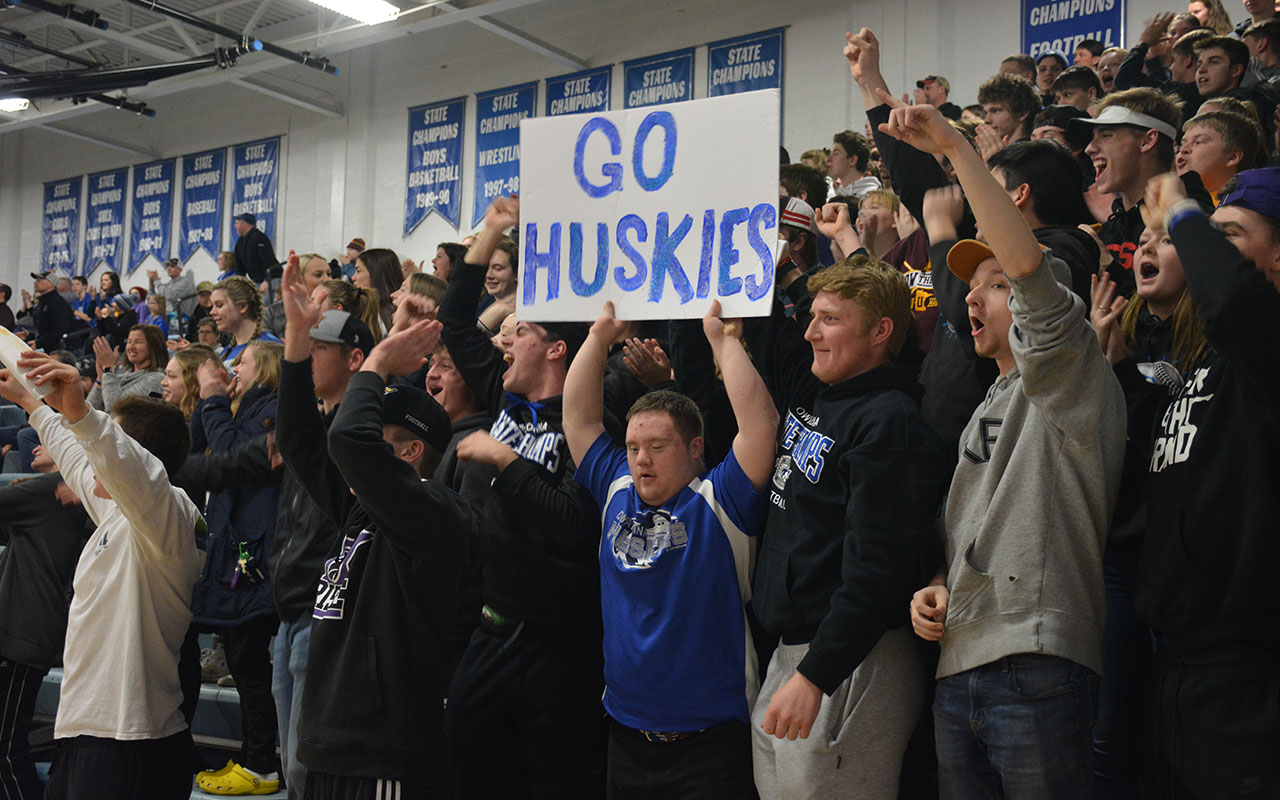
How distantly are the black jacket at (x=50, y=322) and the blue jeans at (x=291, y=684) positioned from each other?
44.4ft

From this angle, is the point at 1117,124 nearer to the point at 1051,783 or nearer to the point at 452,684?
the point at 1051,783

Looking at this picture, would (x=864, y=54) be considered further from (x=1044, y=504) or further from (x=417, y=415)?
(x=417, y=415)

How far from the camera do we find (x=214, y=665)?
545 centimetres

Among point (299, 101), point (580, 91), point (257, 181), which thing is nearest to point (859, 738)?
point (580, 91)

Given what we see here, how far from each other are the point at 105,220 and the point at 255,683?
1879 centimetres

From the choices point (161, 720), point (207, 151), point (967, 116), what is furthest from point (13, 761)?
point (207, 151)

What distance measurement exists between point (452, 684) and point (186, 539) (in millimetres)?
1283

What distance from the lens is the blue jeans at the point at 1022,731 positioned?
7.14 ft

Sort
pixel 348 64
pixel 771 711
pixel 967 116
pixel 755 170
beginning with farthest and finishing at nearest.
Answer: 1. pixel 348 64
2. pixel 967 116
3. pixel 755 170
4. pixel 771 711

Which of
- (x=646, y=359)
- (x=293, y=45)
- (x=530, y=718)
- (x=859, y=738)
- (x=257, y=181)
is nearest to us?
(x=859, y=738)

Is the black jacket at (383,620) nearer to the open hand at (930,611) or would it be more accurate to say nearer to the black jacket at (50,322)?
the open hand at (930,611)

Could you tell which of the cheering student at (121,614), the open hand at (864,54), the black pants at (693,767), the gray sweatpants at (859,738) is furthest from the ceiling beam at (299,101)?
the gray sweatpants at (859,738)

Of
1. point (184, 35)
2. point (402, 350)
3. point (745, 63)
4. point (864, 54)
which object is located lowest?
point (402, 350)

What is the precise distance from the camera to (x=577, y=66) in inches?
579
